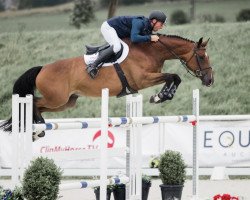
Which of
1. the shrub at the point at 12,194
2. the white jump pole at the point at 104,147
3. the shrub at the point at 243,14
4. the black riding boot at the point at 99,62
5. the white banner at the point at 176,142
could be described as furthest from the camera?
the shrub at the point at 243,14

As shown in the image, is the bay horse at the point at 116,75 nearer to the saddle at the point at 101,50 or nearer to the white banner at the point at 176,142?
the saddle at the point at 101,50

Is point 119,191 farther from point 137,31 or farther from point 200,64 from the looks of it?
point 137,31

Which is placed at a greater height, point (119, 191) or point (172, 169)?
point (172, 169)

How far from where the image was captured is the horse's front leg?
28.8ft

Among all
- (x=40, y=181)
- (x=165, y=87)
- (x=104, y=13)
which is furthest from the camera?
(x=104, y=13)

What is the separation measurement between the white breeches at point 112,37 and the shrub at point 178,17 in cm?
1036

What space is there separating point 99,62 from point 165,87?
785 mm

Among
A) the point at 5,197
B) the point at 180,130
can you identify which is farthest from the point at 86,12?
the point at 5,197

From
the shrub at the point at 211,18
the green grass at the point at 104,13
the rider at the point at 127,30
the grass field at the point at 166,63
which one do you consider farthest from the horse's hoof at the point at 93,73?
the shrub at the point at 211,18

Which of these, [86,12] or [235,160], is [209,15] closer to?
[86,12]

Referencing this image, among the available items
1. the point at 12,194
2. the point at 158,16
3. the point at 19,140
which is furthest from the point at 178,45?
the point at 12,194

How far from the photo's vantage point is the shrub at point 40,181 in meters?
7.95

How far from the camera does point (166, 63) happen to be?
747 inches

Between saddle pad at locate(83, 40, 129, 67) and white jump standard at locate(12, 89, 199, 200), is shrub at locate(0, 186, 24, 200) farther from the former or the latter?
saddle pad at locate(83, 40, 129, 67)
